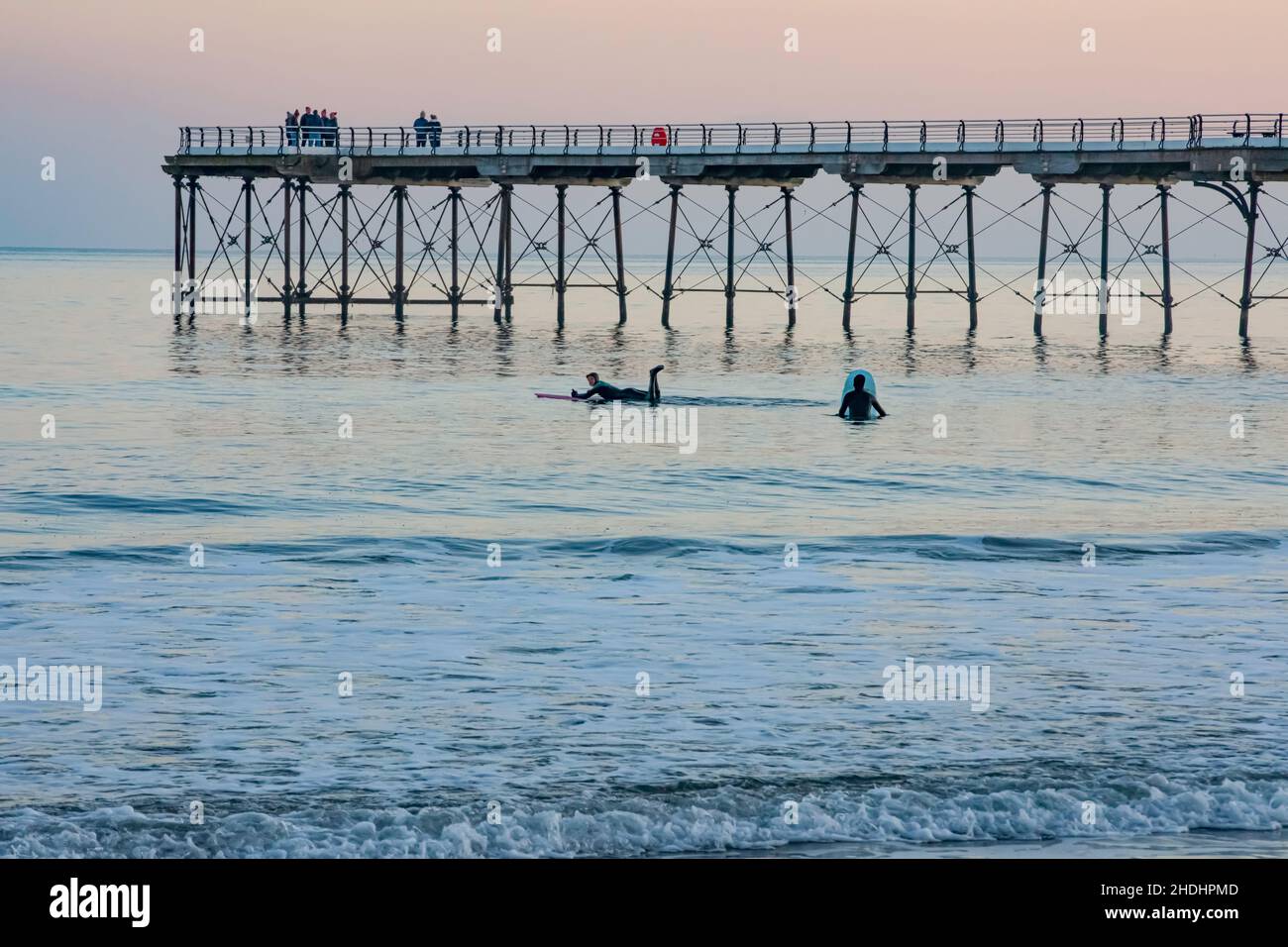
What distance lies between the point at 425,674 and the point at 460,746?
1875mm

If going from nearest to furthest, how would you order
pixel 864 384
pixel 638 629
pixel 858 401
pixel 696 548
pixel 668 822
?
1. pixel 668 822
2. pixel 638 629
3. pixel 696 548
4. pixel 858 401
5. pixel 864 384

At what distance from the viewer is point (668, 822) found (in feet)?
28.5

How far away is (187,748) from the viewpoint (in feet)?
31.9

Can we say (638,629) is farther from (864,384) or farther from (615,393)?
(864,384)

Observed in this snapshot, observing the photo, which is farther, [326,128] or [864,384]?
[326,128]

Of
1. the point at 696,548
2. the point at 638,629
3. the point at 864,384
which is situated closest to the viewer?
the point at 638,629

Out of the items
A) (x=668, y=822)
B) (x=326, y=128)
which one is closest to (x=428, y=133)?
(x=326, y=128)

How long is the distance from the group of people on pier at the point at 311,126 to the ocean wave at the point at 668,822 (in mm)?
44790

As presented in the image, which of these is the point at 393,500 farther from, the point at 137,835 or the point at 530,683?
the point at 137,835

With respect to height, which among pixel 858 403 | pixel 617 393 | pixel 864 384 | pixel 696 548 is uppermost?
pixel 864 384

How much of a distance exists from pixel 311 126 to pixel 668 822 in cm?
4655

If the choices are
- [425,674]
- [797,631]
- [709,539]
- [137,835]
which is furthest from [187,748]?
[709,539]

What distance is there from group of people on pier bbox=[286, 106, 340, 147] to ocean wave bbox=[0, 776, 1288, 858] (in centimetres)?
4479

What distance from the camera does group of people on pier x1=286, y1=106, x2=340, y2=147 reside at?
51844 millimetres
